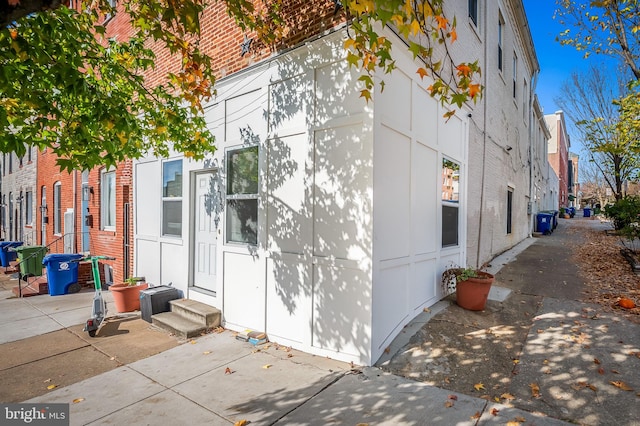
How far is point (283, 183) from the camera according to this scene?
477cm

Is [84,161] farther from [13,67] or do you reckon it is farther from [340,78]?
[340,78]

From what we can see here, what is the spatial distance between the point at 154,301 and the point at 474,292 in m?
5.64

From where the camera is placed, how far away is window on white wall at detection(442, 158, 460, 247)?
246 inches

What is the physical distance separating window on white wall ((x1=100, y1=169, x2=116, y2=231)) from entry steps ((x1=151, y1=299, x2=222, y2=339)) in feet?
15.4

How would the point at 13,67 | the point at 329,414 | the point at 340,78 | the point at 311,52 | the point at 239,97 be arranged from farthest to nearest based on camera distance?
the point at 239,97 < the point at 311,52 < the point at 340,78 < the point at 329,414 < the point at 13,67

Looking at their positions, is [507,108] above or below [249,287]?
above

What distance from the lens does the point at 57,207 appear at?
503 inches

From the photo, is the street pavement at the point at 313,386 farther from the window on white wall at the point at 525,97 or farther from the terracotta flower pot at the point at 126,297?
the window on white wall at the point at 525,97

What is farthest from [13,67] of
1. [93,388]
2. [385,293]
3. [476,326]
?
[476,326]

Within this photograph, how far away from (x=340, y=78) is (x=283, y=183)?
1632mm

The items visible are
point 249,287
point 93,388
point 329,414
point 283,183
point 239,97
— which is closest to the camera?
point 329,414

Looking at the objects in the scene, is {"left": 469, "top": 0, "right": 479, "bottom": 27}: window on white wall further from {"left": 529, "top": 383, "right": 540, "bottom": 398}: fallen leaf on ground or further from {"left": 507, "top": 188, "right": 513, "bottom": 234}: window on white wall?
{"left": 529, "top": 383, "right": 540, "bottom": 398}: fallen leaf on ground

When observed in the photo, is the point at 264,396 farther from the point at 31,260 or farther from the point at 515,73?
the point at 515,73

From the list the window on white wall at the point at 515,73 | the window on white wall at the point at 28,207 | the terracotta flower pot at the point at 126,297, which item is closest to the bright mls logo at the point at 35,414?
the terracotta flower pot at the point at 126,297
